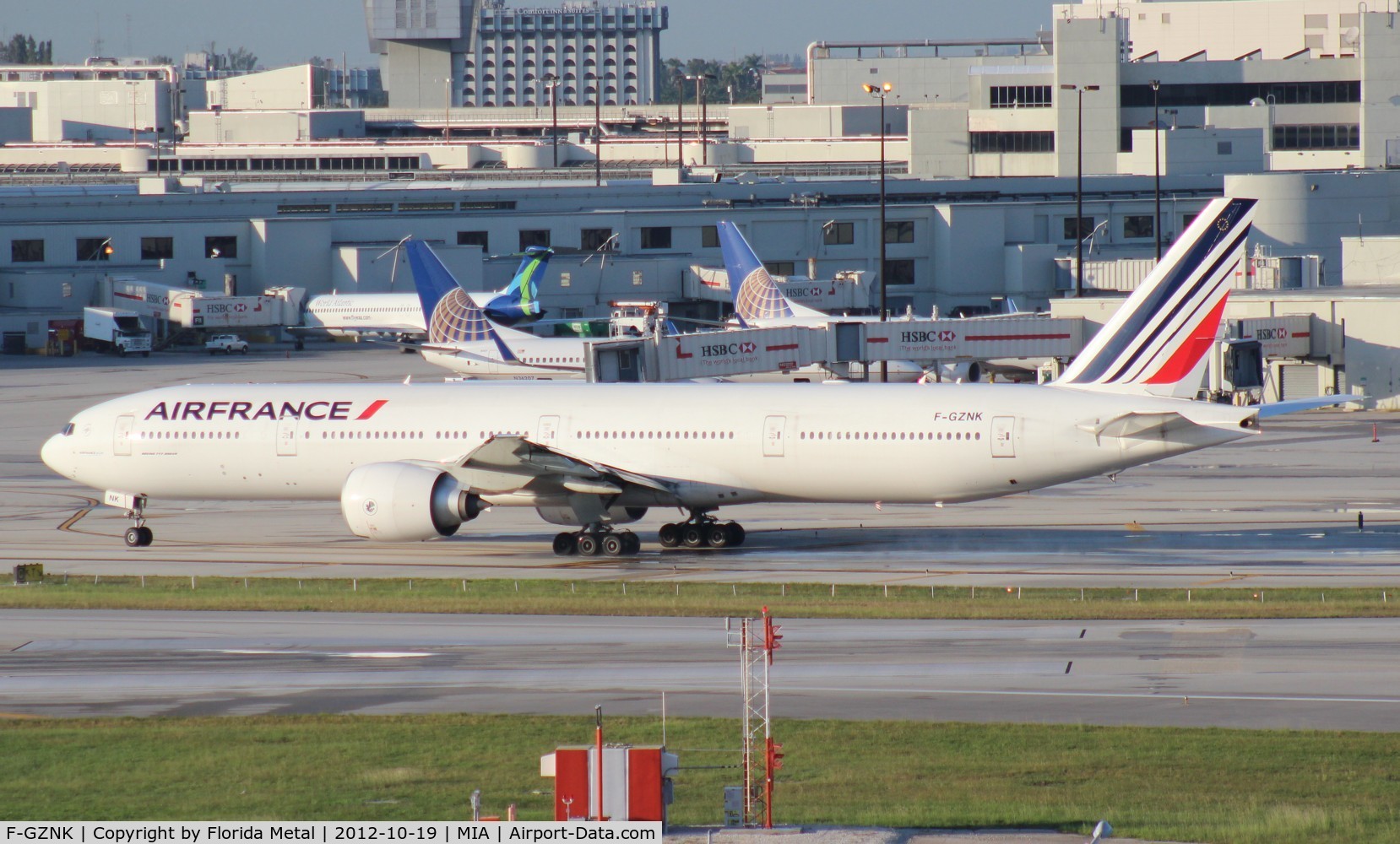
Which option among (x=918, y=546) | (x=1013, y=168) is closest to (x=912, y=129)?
(x=1013, y=168)

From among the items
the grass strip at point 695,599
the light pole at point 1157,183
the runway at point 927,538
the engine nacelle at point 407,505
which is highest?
the light pole at point 1157,183

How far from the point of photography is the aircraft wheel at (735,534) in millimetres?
40375

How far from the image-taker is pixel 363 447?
39.9 meters

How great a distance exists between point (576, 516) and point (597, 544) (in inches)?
30.8

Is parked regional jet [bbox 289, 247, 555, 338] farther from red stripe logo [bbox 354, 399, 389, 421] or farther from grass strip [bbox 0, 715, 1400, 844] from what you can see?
grass strip [bbox 0, 715, 1400, 844]

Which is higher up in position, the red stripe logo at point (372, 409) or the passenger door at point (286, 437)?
the red stripe logo at point (372, 409)

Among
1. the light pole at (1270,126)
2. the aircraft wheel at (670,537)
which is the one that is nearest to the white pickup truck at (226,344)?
the aircraft wheel at (670,537)

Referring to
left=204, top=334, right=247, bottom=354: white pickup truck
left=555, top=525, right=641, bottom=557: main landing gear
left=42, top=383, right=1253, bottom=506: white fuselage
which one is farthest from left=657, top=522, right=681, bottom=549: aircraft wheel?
left=204, top=334, right=247, bottom=354: white pickup truck

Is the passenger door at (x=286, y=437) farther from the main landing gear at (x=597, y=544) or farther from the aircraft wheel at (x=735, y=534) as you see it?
the aircraft wheel at (x=735, y=534)

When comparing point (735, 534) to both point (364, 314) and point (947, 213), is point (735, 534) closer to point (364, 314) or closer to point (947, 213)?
point (364, 314)

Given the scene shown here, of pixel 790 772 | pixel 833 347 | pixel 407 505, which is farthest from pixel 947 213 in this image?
pixel 790 772

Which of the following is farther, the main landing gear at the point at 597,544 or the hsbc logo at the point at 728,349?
the hsbc logo at the point at 728,349

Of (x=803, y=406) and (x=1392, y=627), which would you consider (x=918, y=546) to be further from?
(x=1392, y=627)

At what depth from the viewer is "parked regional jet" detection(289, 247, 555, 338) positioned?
9325cm
